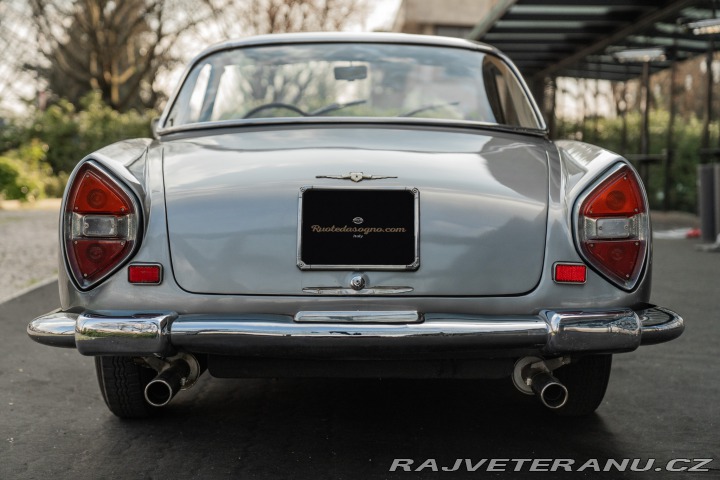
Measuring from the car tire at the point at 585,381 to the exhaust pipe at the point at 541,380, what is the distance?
246 millimetres

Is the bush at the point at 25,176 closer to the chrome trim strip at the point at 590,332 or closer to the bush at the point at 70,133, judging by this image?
the bush at the point at 70,133

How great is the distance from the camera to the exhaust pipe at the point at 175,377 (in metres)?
3.39

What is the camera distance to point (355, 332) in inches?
121

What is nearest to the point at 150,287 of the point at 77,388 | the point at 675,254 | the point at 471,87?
the point at 77,388

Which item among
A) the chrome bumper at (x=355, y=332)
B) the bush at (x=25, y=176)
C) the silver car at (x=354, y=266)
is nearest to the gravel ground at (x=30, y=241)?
the bush at (x=25, y=176)

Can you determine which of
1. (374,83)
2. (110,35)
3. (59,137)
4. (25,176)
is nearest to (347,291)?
(374,83)

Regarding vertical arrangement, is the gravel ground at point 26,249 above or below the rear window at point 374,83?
below

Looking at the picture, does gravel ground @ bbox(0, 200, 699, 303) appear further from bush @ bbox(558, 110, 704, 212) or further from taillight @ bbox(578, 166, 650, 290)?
taillight @ bbox(578, 166, 650, 290)

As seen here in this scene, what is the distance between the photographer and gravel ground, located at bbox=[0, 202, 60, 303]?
848 centimetres

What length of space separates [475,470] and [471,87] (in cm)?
209

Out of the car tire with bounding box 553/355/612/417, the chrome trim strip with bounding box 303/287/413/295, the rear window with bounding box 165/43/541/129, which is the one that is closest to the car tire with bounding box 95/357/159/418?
the chrome trim strip with bounding box 303/287/413/295

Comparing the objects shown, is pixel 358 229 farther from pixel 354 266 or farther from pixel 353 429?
pixel 353 429

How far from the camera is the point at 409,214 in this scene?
3295 mm

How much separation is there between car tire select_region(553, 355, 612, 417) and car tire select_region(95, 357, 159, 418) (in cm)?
169
